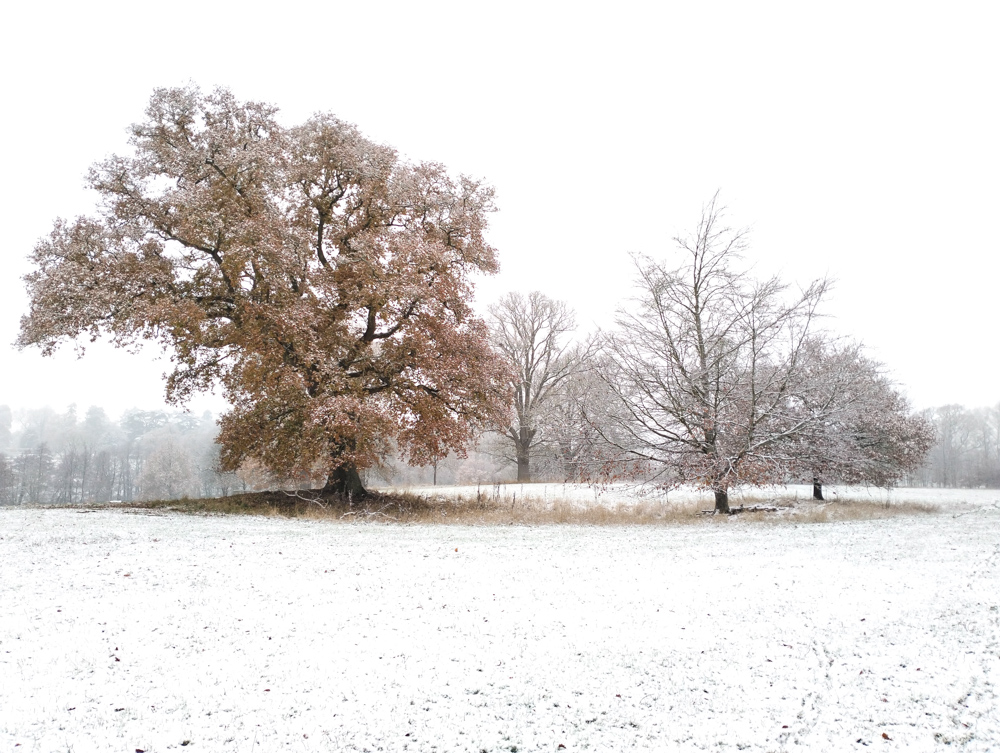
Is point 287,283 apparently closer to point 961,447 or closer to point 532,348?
point 532,348

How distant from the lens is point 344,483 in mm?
17016

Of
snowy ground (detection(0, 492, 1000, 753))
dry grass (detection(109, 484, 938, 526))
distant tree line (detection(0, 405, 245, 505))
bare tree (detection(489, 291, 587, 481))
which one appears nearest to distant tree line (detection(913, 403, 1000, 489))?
bare tree (detection(489, 291, 587, 481))

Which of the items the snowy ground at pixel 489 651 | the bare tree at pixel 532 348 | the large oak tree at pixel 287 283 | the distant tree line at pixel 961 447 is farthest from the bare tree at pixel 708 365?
the distant tree line at pixel 961 447

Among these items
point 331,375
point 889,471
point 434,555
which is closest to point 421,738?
point 434,555

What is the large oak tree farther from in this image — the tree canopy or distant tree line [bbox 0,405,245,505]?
distant tree line [bbox 0,405,245,505]

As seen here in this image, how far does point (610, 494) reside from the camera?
19.0 meters

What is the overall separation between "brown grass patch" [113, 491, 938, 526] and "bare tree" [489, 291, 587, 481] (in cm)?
Result: 1486

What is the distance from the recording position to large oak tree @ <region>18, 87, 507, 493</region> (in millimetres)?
13867

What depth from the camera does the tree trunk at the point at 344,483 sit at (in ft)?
55.0

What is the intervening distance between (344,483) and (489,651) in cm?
1376

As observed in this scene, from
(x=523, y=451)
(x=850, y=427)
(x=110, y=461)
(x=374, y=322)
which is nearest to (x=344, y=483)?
(x=374, y=322)

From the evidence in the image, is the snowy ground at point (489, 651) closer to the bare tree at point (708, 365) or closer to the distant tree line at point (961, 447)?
the bare tree at point (708, 365)

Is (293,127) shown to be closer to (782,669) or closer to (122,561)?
(122,561)

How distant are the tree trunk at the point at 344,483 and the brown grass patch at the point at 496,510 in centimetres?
42
